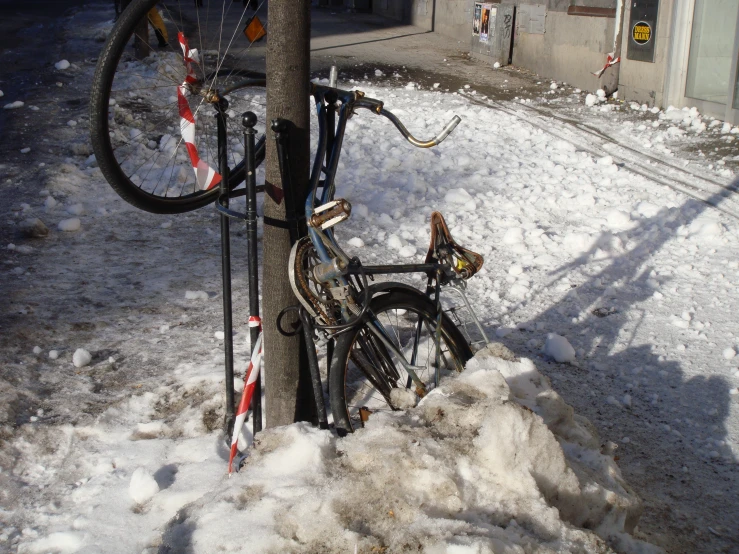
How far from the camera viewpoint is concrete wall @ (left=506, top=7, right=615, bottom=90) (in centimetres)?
→ 1244

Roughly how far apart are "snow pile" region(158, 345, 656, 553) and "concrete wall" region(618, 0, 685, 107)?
9.38 m

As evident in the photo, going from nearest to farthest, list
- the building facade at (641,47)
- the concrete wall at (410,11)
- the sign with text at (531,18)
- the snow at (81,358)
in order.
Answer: the snow at (81,358) → the building facade at (641,47) → the sign with text at (531,18) → the concrete wall at (410,11)

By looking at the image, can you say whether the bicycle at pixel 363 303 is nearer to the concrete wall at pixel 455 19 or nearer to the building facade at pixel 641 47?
the building facade at pixel 641 47

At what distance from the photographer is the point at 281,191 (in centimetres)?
347

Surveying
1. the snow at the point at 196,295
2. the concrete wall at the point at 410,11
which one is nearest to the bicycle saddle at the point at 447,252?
the snow at the point at 196,295

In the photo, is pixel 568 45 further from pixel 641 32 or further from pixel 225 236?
pixel 225 236

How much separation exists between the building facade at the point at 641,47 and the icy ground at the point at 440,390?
233 cm

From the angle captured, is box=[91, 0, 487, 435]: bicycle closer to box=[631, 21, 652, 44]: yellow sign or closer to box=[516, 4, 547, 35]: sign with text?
box=[631, 21, 652, 44]: yellow sign

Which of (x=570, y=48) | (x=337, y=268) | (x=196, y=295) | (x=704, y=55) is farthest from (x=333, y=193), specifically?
(x=570, y=48)

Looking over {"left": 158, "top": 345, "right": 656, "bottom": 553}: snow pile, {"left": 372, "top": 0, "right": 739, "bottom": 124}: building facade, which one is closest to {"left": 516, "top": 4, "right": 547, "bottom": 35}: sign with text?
{"left": 372, "top": 0, "right": 739, "bottom": 124}: building facade

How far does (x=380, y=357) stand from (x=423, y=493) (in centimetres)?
114

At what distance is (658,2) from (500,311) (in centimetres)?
774

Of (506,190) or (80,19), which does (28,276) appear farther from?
(80,19)

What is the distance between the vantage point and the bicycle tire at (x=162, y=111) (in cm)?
321
